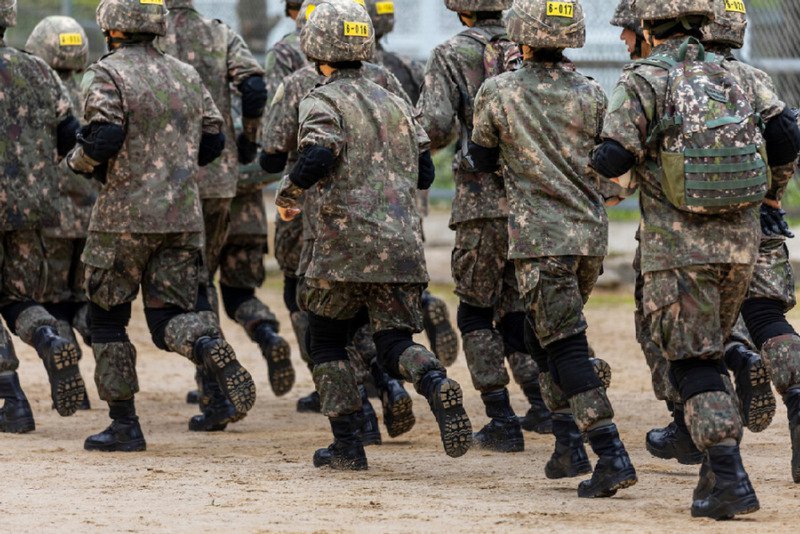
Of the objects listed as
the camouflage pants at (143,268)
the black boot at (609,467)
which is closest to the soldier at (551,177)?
the black boot at (609,467)

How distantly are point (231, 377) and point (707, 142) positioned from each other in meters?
3.01

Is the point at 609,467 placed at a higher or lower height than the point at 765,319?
lower

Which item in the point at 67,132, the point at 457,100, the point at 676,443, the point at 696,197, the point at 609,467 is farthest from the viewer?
the point at 67,132

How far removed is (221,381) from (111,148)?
133 centimetres

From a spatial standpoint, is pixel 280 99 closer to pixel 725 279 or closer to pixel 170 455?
pixel 170 455

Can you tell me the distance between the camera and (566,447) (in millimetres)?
7113

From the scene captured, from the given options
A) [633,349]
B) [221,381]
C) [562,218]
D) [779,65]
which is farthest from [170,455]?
[779,65]

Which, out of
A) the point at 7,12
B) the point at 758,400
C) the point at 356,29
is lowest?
the point at 758,400

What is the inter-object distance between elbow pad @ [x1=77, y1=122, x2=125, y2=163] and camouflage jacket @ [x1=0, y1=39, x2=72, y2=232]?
45.3 inches

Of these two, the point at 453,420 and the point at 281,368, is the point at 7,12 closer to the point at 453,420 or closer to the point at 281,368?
the point at 281,368

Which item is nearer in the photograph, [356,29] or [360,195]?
[360,195]

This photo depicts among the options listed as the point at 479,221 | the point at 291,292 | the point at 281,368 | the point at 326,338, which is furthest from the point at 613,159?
the point at 291,292

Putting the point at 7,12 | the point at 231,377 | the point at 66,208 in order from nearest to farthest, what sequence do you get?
the point at 231,377, the point at 7,12, the point at 66,208

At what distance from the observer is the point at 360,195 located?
724 centimetres
